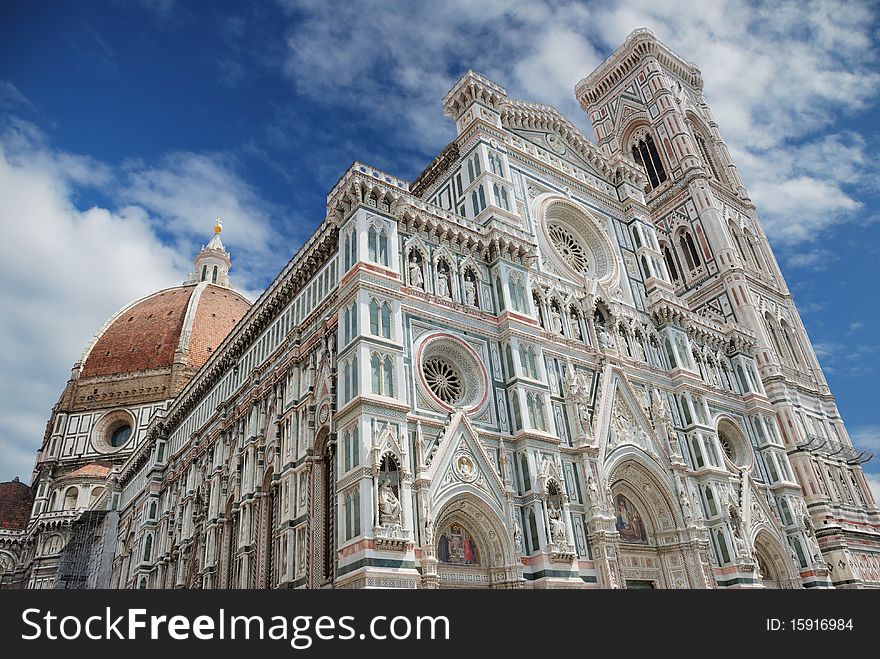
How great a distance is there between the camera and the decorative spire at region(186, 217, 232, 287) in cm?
8438

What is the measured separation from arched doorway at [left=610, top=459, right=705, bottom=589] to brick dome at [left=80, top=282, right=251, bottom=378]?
51.3 m

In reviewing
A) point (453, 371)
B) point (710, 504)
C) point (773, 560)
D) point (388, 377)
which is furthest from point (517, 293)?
point (773, 560)

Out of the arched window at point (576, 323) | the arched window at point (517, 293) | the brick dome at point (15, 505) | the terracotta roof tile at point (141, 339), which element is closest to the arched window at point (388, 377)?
the arched window at point (517, 293)

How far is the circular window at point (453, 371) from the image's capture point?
22156 mm

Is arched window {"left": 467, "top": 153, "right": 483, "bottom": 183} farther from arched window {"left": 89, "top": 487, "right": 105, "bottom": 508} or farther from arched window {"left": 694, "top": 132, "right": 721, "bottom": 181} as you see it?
arched window {"left": 89, "top": 487, "right": 105, "bottom": 508}

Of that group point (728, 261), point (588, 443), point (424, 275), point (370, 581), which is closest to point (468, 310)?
point (424, 275)

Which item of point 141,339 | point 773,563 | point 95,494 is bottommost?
point 773,563

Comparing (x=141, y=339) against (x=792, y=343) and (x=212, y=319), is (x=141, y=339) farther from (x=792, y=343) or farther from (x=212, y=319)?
(x=792, y=343)

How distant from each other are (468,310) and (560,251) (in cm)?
881

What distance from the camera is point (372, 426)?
746 inches

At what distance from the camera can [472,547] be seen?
2016 cm

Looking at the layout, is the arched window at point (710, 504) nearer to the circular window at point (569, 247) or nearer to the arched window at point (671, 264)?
the circular window at point (569, 247)

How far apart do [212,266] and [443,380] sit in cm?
7036
